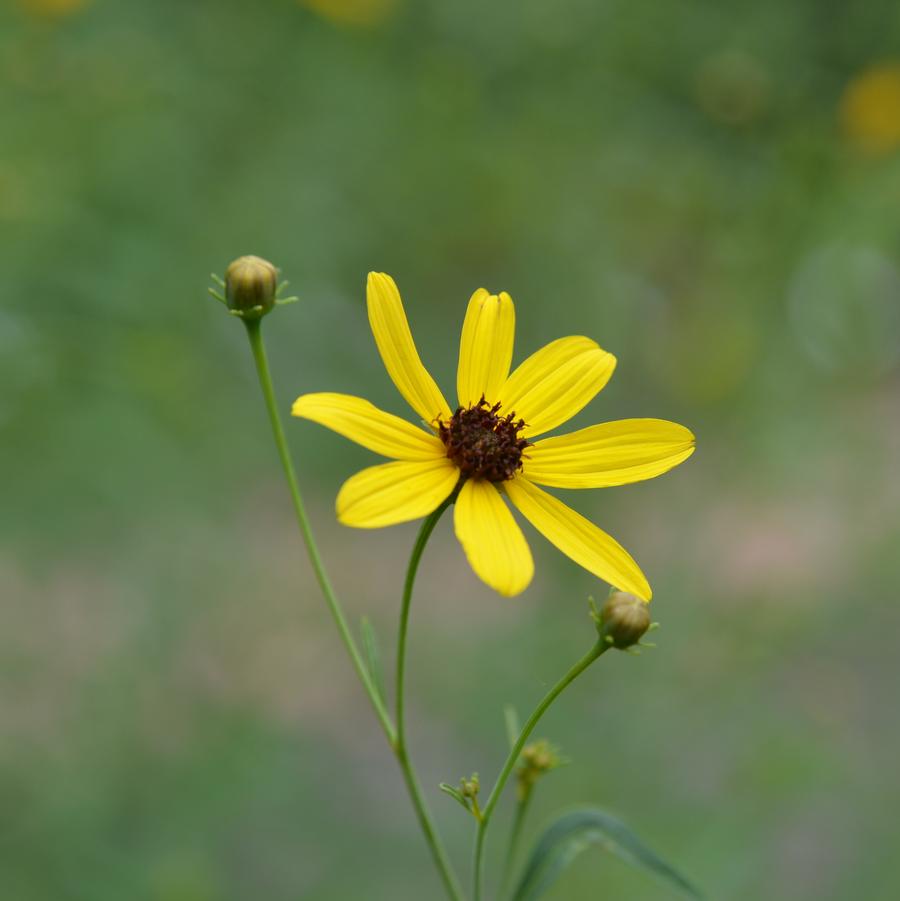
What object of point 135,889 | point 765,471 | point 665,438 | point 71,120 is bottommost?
point 135,889

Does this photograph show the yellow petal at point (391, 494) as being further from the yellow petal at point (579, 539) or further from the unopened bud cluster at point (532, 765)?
the unopened bud cluster at point (532, 765)

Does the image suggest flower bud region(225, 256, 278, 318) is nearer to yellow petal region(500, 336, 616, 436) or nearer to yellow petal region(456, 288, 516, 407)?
yellow petal region(456, 288, 516, 407)

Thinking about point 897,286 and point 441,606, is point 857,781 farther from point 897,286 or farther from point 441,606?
point 897,286

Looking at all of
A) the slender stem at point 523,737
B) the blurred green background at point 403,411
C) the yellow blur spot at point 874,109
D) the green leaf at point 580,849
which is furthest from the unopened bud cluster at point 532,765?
the yellow blur spot at point 874,109

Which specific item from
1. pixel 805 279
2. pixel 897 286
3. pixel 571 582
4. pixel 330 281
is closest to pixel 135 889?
pixel 571 582

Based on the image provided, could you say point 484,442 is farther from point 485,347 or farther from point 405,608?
point 405,608

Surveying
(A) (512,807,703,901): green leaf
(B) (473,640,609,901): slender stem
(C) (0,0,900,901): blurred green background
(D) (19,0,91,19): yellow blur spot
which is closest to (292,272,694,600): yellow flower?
(B) (473,640,609,901): slender stem

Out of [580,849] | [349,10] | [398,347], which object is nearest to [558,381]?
[398,347]
